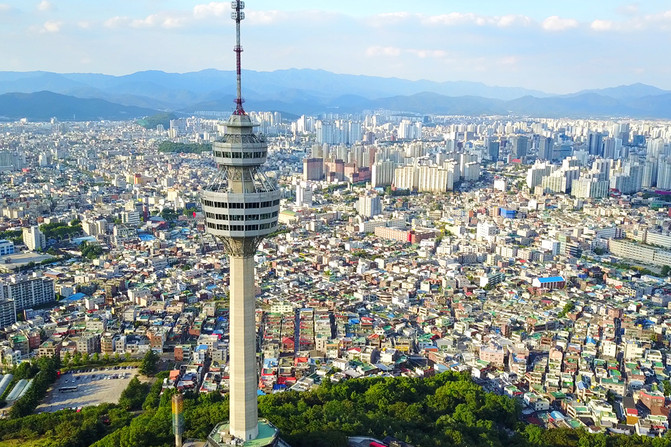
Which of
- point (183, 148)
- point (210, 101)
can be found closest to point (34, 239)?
point (183, 148)

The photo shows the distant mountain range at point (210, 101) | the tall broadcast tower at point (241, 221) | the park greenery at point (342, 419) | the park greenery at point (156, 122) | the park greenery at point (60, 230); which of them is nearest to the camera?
the tall broadcast tower at point (241, 221)

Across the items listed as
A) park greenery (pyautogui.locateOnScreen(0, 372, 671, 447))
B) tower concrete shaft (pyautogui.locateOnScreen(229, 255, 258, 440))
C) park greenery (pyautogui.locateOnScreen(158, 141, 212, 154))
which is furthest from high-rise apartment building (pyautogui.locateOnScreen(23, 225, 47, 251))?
park greenery (pyautogui.locateOnScreen(158, 141, 212, 154))

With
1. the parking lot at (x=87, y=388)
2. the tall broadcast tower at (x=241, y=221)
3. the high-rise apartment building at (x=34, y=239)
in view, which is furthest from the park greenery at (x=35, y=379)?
the high-rise apartment building at (x=34, y=239)

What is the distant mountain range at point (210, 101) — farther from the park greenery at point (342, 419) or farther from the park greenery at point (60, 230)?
the park greenery at point (342, 419)

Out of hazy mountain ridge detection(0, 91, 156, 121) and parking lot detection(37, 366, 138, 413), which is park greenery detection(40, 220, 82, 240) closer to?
parking lot detection(37, 366, 138, 413)

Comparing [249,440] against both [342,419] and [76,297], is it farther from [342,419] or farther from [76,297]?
[76,297]

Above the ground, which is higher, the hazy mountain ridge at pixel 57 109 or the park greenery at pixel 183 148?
the hazy mountain ridge at pixel 57 109
